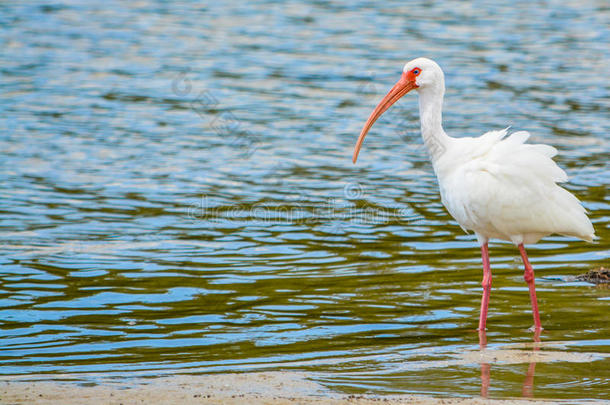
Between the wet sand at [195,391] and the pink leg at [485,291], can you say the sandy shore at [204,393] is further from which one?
the pink leg at [485,291]

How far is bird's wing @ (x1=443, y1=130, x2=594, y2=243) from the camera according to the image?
29.8 ft

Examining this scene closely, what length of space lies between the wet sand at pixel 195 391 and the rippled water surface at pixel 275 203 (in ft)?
1.14

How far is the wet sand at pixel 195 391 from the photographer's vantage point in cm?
675

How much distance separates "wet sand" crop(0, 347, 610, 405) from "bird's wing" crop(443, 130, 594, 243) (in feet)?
5.46

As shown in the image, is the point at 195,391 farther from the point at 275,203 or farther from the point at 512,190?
the point at 275,203

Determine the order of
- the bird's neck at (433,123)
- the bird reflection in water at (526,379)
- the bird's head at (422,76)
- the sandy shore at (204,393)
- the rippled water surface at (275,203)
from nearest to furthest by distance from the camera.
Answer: the sandy shore at (204,393), the bird reflection in water at (526,379), the rippled water surface at (275,203), the bird's neck at (433,123), the bird's head at (422,76)

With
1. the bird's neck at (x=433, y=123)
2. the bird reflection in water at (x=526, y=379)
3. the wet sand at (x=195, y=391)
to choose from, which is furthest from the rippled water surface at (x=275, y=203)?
the bird's neck at (x=433, y=123)

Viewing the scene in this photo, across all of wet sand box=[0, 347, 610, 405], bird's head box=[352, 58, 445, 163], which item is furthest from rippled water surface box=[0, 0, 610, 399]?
bird's head box=[352, 58, 445, 163]

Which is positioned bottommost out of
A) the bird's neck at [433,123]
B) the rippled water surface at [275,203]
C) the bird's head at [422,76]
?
the rippled water surface at [275,203]

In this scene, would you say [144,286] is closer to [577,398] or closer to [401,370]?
[401,370]

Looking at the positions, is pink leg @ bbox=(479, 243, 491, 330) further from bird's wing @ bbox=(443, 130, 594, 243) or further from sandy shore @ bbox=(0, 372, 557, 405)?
sandy shore @ bbox=(0, 372, 557, 405)

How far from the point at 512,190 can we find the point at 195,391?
3.48 meters

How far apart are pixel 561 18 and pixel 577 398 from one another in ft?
80.7

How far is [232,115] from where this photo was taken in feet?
62.7
